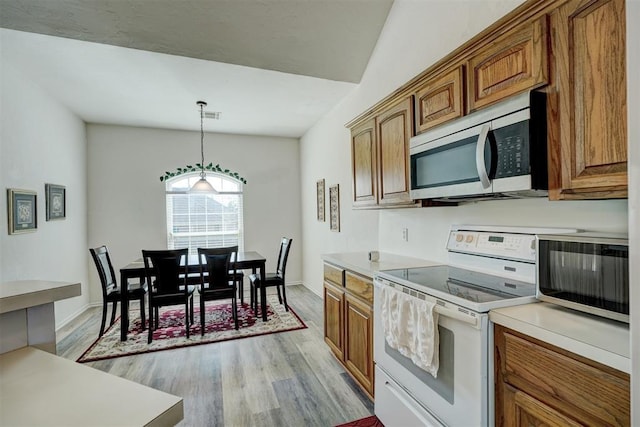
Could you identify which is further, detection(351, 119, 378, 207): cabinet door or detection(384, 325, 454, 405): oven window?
detection(351, 119, 378, 207): cabinet door

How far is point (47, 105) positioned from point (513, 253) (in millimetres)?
4953

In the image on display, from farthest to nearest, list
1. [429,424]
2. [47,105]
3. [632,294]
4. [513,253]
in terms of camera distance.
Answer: [47,105] → [513,253] → [429,424] → [632,294]

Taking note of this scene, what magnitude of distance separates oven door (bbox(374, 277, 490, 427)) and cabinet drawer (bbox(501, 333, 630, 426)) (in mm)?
99

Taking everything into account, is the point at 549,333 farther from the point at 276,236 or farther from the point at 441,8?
the point at 276,236

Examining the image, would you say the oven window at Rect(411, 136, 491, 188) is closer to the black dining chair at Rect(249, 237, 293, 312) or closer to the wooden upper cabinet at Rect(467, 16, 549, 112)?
the wooden upper cabinet at Rect(467, 16, 549, 112)

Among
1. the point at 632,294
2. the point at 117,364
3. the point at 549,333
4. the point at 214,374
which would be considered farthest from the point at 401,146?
the point at 117,364

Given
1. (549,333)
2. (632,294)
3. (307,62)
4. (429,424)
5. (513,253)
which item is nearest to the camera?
(632,294)

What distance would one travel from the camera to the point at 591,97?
1.10 meters

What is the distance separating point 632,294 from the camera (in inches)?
28.7

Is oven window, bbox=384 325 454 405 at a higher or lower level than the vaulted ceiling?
lower

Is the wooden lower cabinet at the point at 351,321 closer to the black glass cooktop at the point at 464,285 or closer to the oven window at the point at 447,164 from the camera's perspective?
the black glass cooktop at the point at 464,285

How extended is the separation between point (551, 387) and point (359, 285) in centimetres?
131

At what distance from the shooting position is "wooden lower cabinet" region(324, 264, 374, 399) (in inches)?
84.5

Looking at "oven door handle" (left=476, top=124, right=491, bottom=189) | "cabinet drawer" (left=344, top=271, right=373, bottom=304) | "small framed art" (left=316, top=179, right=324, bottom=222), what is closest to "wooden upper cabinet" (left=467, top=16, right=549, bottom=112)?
"oven door handle" (left=476, top=124, right=491, bottom=189)
